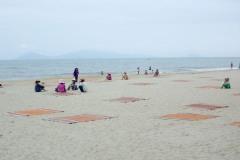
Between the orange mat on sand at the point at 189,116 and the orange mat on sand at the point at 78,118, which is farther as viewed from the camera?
the orange mat on sand at the point at 189,116

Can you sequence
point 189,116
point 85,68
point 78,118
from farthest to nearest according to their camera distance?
point 85,68 < point 189,116 < point 78,118

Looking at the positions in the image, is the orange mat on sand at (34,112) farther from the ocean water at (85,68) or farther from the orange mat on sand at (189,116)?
the ocean water at (85,68)

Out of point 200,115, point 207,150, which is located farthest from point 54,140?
point 200,115

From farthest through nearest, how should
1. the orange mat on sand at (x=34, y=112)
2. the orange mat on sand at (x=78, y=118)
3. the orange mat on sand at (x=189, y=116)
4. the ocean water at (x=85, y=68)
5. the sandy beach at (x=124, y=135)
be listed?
1. the ocean water at (x=85, y=68)
2. the orange mat on sand at (x=34, y=112)
3. the orange mat on sand at (x=189, y=116)
4. the orange mat on sand at (x=78, y=118)
5. the sandy beach at (x=124, y=135)

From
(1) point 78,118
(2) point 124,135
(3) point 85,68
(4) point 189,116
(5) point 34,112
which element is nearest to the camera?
(2) point 124,135

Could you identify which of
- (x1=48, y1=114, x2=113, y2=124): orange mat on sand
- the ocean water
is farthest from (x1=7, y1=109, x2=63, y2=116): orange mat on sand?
the ocean water

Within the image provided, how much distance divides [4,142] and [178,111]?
6.58 metres

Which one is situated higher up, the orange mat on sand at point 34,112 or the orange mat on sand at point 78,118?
the orange mat on sand at point 78,118

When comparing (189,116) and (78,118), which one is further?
(189,116)

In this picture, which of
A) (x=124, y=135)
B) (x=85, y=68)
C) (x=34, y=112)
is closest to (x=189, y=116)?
(x=124, y=135)

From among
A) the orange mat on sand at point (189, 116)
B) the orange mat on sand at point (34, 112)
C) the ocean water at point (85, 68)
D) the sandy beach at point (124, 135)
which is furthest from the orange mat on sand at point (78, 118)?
the ocean water at point (85, 68)

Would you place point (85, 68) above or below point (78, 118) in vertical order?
below

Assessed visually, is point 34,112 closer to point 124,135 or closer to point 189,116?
point 124,135

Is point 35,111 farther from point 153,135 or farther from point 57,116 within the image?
point 153,135
